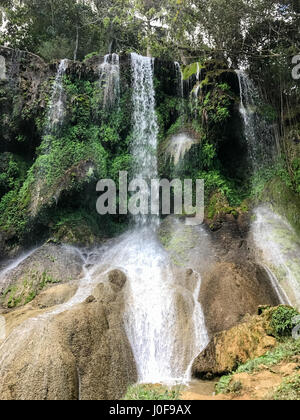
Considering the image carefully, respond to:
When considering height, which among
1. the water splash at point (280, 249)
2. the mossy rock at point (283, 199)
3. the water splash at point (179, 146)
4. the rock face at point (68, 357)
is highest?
the water splash at point (179, 146)

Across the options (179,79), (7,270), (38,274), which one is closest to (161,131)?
(179,79)

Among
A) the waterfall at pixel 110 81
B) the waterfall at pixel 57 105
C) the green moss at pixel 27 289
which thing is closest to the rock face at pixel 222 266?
the green moss at pixel 27 289

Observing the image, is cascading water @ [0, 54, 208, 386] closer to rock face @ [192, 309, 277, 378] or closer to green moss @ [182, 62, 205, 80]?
rock face @ [192, 309, 277, 378]

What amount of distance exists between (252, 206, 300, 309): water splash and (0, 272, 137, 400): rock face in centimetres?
537

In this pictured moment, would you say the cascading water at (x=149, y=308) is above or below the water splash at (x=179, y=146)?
below

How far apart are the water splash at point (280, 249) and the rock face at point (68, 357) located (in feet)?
17.6

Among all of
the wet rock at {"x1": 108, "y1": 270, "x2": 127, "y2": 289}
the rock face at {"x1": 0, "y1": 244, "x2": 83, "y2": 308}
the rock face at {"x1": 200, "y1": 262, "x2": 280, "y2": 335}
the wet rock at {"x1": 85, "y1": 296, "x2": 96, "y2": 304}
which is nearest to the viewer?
the wet rock at {"x1": 85, "y1": 296, "x2": 96, "y2": 304}

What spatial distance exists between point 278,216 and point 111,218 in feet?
23.9

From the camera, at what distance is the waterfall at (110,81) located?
1580 centimetres

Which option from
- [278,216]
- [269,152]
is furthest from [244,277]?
[269,152]

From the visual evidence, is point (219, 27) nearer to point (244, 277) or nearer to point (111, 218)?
point (111, 218)

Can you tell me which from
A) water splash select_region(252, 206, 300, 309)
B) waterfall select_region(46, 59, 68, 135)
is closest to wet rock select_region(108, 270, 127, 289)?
water splash select_region(252, 206, 300, 309)

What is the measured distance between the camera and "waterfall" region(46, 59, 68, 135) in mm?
14789

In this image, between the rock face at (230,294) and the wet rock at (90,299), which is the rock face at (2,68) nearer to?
the wet rock at (90,299)
